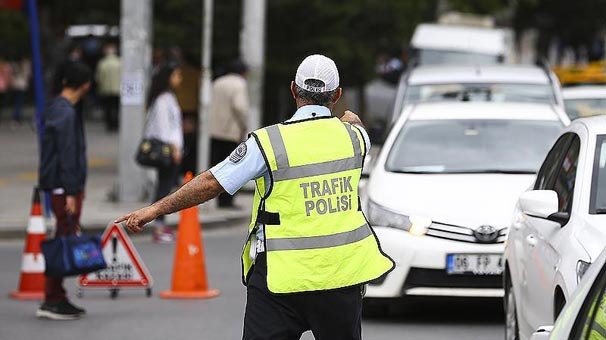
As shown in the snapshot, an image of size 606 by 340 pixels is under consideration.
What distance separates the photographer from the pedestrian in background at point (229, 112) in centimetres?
1836

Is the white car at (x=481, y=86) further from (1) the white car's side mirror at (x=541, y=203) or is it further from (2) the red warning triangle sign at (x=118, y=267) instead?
(1) the white car's side mirror at (x=541, y=203)

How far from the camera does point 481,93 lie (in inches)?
639

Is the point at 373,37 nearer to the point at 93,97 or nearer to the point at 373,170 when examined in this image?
the point at 93,97

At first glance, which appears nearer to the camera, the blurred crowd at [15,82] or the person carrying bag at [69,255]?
the person carrying bag at [69,255]

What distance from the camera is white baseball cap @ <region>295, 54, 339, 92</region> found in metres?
6.33

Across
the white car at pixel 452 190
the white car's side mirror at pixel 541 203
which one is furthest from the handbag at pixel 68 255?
the white car's side mirror at pixel 541 203

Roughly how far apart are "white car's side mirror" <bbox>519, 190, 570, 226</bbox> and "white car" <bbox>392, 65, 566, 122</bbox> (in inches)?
305

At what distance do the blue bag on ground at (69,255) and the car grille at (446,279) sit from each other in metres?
2.16

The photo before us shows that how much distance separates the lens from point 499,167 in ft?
38.1

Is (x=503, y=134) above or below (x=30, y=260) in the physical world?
above

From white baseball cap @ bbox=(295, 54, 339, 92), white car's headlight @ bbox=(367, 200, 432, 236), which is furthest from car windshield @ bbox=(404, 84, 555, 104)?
white baseball cap @ bbox=(295, 54, 339, 92)

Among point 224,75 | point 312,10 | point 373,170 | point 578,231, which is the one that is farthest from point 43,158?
point 312,10

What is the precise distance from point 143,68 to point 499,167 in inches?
311

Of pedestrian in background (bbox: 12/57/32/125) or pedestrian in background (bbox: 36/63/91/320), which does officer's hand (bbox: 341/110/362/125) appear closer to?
pedestrian in background (bbox: 36/63/91/320)
